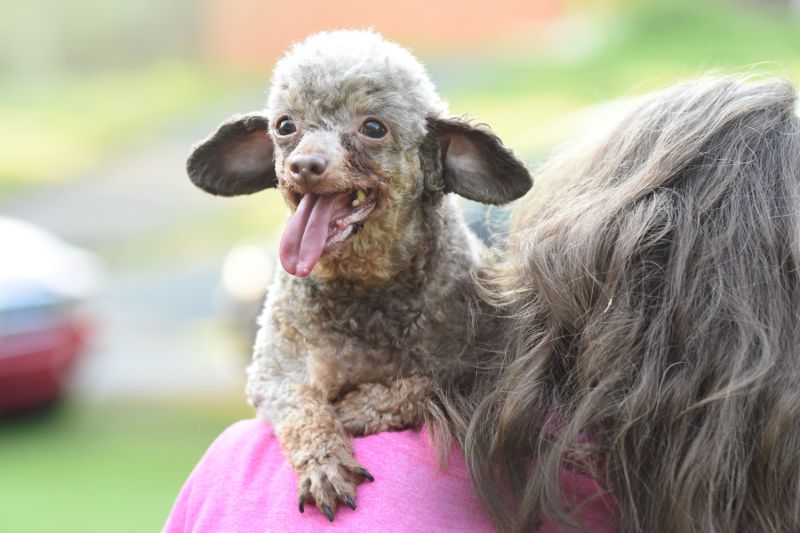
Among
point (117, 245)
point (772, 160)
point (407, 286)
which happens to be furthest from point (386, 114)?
point (117, 245)

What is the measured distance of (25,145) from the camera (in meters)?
15.5

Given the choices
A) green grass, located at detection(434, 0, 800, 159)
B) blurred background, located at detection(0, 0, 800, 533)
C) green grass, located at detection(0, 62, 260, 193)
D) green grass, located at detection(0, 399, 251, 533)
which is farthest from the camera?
green grass, located at detection(0, 62, 260, 193)

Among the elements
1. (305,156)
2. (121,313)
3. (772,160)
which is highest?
(305,156)

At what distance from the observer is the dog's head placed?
2037 mm

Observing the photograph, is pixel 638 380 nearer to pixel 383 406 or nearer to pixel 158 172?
pixel 383 406

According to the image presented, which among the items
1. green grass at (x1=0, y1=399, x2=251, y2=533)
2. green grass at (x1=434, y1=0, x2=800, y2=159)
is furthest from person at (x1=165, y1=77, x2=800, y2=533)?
green grass at (x1=434, y1=0, x2=800, y2=159)

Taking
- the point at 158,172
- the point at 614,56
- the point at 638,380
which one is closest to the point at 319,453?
the point at 638,380

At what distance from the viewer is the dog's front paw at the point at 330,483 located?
1.81m

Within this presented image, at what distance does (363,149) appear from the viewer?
2.12m

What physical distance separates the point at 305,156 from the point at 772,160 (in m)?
0.92

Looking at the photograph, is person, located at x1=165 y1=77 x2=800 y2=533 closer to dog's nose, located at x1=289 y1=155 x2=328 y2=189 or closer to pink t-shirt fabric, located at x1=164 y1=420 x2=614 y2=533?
pink t-shirt fabric, located at x1=164 y1=420 x2=614 y2=533

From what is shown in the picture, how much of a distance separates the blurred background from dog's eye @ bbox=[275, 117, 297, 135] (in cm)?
103

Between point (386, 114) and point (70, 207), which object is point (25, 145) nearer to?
point (70, 207)

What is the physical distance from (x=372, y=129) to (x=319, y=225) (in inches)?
10.5
